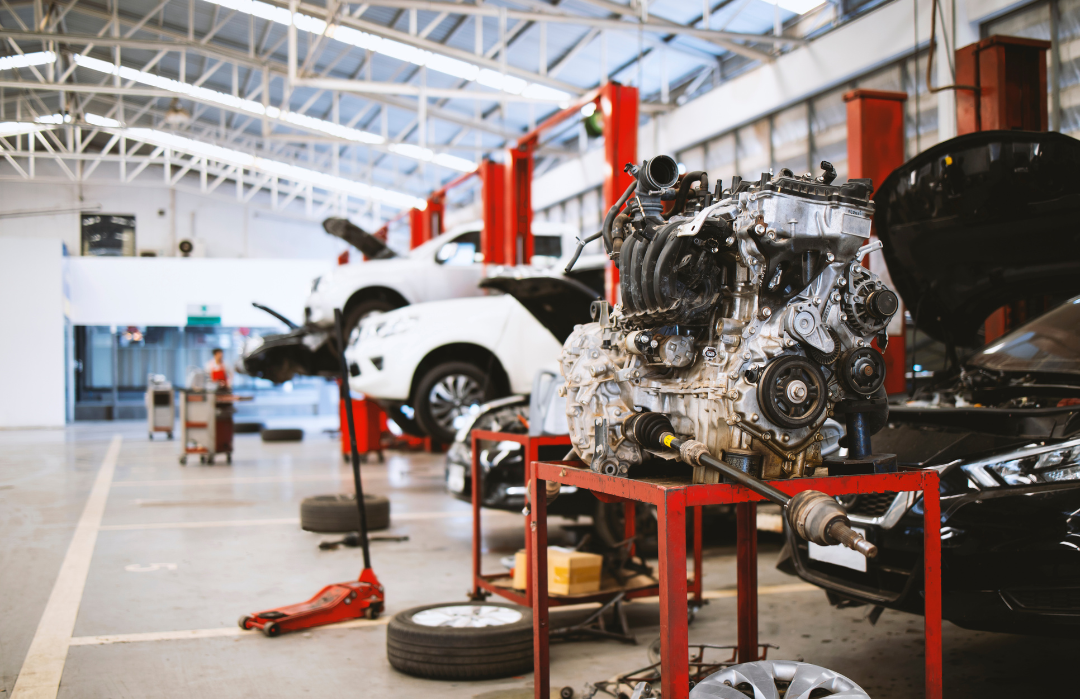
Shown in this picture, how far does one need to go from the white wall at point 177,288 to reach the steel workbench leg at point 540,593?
18.6 metres

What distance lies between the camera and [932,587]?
230 centimetres

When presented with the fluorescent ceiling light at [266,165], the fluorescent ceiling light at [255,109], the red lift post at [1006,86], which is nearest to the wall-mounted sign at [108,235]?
the fluorescent ceiling light at [266,165]

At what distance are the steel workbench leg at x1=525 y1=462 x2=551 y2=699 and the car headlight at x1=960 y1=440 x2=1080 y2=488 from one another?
1.44 metres

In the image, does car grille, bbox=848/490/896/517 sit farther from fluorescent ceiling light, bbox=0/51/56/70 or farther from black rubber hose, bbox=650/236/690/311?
fluorescent ceiling light, bbox=0/51/56/70

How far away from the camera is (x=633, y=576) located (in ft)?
13.4

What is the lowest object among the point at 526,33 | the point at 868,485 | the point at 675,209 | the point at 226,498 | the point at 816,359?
the point at 226,498

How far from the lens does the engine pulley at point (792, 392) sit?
2.31 m

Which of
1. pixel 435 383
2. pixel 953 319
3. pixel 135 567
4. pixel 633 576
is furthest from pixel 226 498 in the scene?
pixel 953 319

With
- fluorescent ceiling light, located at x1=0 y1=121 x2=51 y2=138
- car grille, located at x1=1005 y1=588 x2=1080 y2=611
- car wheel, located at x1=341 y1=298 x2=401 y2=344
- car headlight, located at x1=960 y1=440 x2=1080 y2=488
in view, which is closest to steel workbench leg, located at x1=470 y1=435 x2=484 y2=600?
car headlight, located at x1=960 y1=440 x2=1080 y2=488

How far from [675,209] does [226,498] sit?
21.7ft

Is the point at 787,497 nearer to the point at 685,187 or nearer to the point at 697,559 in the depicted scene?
the point at 685,187

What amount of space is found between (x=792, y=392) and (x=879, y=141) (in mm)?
4584

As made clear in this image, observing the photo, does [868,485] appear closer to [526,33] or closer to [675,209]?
[675,209]

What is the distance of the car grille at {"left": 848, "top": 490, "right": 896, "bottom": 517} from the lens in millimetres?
2953
